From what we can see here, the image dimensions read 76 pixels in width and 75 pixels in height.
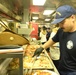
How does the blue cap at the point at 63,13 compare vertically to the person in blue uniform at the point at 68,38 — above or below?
above

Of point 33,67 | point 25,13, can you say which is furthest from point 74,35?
point 25,13

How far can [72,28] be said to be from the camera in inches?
78.8

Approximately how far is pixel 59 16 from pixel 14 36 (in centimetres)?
68

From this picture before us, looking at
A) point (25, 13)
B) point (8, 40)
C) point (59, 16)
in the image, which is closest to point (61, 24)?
point (59, 16)

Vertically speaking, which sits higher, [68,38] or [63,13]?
[63,13]

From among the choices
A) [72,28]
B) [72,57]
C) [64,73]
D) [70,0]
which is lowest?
[64,73]

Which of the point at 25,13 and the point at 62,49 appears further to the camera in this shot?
the point at 25,13

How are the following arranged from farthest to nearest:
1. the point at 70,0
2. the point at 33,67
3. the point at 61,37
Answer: the point at 70,0
the point at 61,37
the point at 33,67

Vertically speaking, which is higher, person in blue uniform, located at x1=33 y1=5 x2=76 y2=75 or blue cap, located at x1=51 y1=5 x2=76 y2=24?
blue cap, located at x1=51 y1=5 x2=76 y2=24

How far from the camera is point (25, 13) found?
11609 millimetres

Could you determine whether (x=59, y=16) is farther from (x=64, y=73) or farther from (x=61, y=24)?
(x=64, y=73)

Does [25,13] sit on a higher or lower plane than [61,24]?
higher

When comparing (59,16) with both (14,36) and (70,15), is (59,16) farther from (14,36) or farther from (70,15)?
(14,36)

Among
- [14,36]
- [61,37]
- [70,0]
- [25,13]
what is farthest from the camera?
[25,13]
